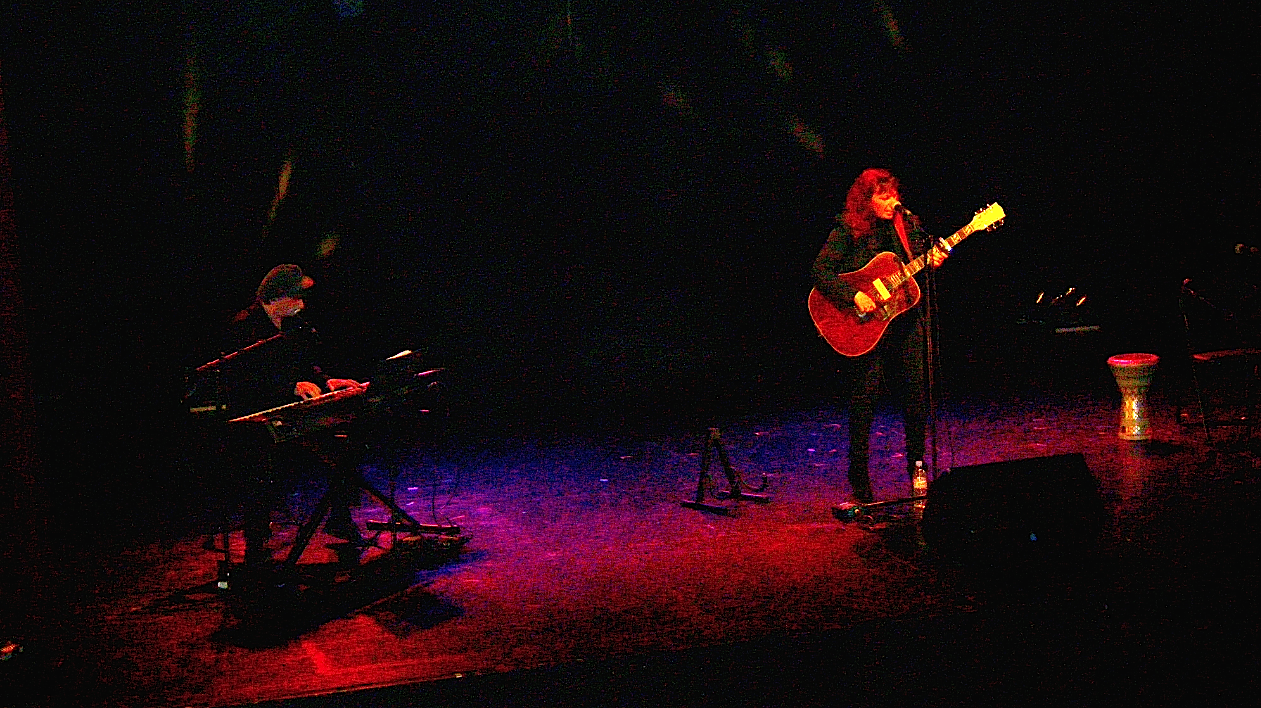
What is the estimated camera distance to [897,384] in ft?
19.1

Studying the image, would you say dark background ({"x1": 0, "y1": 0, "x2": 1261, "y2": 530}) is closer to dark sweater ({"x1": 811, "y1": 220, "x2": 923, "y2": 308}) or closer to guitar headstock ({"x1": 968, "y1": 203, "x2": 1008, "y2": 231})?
guitar headstock ({"x1": 968, "y1": 203, "x2": 1008, "y2": 231})

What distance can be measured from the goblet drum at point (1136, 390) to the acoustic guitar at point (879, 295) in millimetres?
2475

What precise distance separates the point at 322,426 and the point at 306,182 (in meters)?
4.85

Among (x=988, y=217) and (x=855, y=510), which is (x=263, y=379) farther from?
(x=988, y=217)

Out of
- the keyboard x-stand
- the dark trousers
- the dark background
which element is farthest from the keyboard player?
the dark background

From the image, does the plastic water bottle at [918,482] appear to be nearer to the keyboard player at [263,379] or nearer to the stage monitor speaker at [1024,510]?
the stage monitor speaker at [1024,510]

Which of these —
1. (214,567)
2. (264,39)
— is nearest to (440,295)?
(264,39)

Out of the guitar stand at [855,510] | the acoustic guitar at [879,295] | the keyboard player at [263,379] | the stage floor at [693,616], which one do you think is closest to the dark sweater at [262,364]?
the keyboard player at [263,379]

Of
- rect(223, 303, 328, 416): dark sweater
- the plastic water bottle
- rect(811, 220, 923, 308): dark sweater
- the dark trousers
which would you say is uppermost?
rect(811, 220, 923, 308): dark sweater

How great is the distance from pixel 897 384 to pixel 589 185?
17.0ft

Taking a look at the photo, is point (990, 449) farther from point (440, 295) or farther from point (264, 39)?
point (264, 39)

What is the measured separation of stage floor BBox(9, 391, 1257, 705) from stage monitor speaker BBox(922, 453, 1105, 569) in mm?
123

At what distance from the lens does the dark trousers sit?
561 centimetres

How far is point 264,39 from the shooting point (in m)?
8.59
